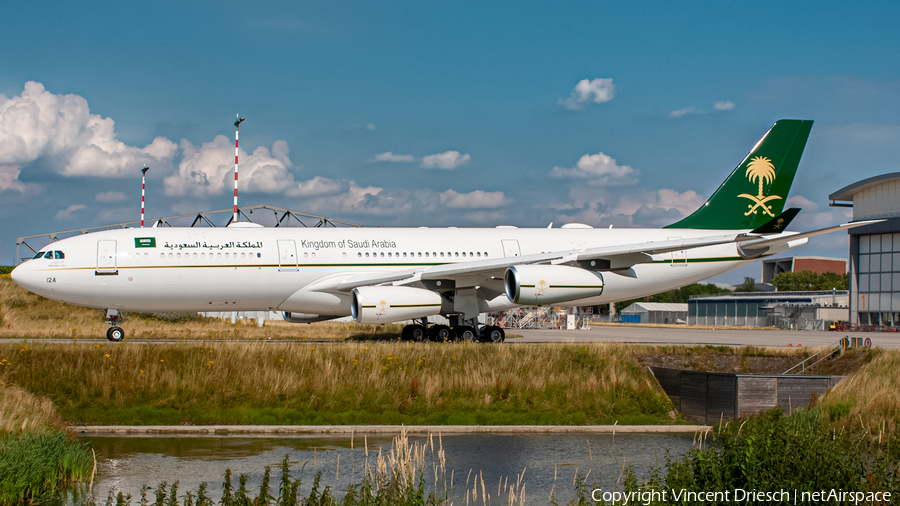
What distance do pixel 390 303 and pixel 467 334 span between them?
3.47 m

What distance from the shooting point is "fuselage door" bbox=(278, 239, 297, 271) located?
22.7 metres

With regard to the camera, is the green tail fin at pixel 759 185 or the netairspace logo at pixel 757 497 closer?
the netairspace logo at pixel 757 497

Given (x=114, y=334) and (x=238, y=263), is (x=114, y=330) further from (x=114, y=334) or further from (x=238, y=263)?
(x=238, y=263)

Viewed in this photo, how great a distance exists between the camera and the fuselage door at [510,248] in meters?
25.1

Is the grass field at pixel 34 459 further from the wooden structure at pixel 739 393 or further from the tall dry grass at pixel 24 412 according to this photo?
the wooden structure at pixel 739 393

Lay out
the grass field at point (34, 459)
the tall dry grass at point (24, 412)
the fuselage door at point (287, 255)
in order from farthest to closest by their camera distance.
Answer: the fuselage door at point (287, 255), the tall dry grass at point (24, 412), the grass field at point (34, 459)

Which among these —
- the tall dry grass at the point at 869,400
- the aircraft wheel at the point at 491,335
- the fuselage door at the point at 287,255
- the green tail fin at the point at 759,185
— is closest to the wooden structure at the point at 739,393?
the tall dry grass at the point at 869,400

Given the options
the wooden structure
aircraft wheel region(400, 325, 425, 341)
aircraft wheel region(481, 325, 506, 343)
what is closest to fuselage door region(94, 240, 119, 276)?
aircraft wheel region(400, 325, 425, 341)

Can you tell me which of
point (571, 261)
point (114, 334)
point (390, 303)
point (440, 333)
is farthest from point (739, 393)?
point (114, 334)

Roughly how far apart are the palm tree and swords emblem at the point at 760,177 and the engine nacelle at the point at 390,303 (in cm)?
1385

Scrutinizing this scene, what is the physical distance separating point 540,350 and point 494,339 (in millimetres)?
5145

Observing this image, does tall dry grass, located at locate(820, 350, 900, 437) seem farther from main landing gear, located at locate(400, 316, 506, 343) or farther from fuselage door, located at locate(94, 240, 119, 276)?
fuselage door, located at locate(94, 240, 119, 276)

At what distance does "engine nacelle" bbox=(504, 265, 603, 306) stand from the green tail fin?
790cm

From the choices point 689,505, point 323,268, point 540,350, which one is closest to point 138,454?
point 689,505
